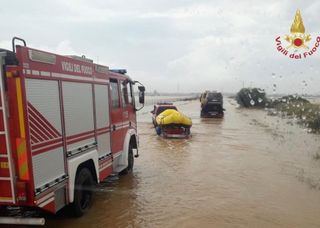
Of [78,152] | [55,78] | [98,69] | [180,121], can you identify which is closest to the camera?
[55,78]

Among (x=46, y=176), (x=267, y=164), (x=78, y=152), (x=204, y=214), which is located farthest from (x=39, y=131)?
(x=267, y=164)

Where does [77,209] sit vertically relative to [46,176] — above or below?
below

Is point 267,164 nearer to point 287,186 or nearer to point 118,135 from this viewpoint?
point 287,186

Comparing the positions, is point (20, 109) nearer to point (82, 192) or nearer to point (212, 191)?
point (82, 192)

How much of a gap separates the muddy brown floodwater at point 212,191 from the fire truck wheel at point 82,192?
0.19 meters

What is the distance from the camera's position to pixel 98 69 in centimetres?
758

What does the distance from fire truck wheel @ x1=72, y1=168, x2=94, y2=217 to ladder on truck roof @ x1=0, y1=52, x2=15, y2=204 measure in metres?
1.54

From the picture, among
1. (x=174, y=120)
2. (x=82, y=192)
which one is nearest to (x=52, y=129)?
(x=82, y=192)

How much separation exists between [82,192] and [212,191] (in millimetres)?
3321

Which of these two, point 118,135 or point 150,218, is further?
point 118,135

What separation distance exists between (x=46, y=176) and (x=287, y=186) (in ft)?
20.6

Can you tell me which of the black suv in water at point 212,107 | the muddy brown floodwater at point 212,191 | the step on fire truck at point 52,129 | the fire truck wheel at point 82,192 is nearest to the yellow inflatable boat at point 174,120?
the muddy brown floodwater at point 212,191

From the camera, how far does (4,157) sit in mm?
4945

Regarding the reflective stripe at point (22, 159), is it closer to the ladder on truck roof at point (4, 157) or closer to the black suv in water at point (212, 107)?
the ladder on truck roof at point (4, 157)
